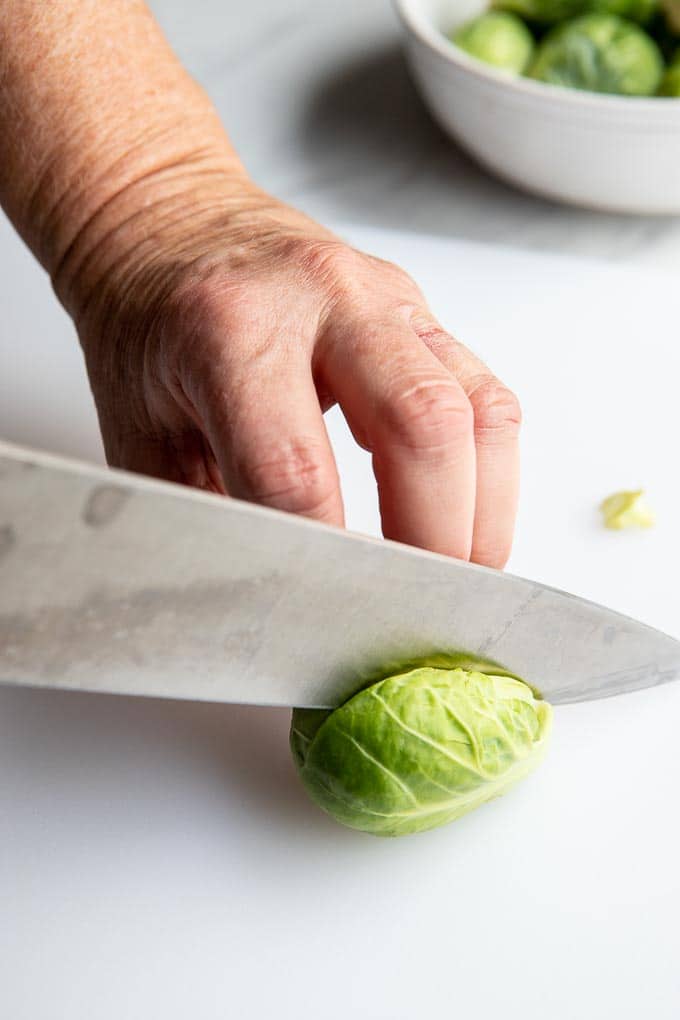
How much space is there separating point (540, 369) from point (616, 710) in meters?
0.64

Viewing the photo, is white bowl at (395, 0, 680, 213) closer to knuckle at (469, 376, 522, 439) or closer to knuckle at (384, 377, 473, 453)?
knuckle at (469, 376, 522, 439)

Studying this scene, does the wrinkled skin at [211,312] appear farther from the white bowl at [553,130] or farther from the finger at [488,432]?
the white bowl at [553,130]

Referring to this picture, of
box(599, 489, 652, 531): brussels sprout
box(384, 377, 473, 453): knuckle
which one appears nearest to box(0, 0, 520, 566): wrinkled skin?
box(384, 377, 473, 453): knuckle

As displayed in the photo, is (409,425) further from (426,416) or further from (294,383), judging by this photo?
(294,383)

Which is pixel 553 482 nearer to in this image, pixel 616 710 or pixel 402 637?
pixel 616 710

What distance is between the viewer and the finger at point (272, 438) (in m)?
1.21

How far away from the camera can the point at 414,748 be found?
1267 mm

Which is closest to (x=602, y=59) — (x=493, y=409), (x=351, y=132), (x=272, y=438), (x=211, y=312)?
(x=351, y=132)

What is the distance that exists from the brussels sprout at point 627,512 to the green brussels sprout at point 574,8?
1022 mm

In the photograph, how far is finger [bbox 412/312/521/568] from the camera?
1.38 meters

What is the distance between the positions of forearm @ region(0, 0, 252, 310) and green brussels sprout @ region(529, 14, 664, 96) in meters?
0.76

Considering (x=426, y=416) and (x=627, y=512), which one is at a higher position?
(x=426, y=416)

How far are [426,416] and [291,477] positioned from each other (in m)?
0.16

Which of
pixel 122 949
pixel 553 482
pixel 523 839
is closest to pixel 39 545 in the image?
Answer: pixel 122 949
